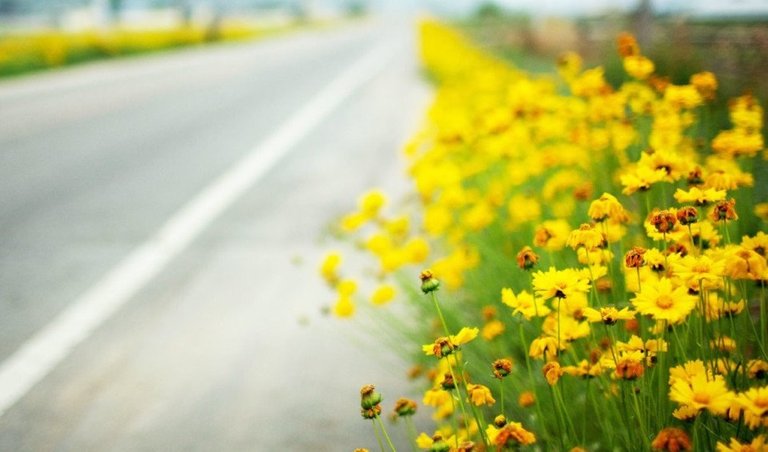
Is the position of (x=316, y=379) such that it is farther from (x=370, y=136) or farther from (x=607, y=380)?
(x=370, y=136)

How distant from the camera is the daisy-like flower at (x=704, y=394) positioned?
3.50ft

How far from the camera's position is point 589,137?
9.23 feet

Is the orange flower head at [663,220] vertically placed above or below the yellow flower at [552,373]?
above

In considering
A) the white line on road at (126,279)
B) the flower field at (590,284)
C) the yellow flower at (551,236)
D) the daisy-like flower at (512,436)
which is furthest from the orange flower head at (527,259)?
the white line on road at (126,279)

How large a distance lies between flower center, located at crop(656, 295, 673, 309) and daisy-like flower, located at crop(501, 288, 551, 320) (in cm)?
26

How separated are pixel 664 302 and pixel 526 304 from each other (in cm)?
35

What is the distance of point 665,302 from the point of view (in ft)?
3.97

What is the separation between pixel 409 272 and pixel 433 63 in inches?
483

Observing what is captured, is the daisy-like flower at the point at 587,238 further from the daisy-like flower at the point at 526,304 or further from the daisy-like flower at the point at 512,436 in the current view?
the daisy-like flower at the point at 512,436

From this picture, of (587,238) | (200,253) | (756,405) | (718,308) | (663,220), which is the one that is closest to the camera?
(756,405)

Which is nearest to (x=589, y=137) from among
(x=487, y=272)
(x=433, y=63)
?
(x=487, y=272)

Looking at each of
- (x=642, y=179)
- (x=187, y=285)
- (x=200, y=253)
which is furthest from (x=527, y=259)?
(x=200, y=253)

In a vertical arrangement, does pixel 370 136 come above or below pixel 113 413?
below

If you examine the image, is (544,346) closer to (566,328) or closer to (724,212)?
(566,328)
